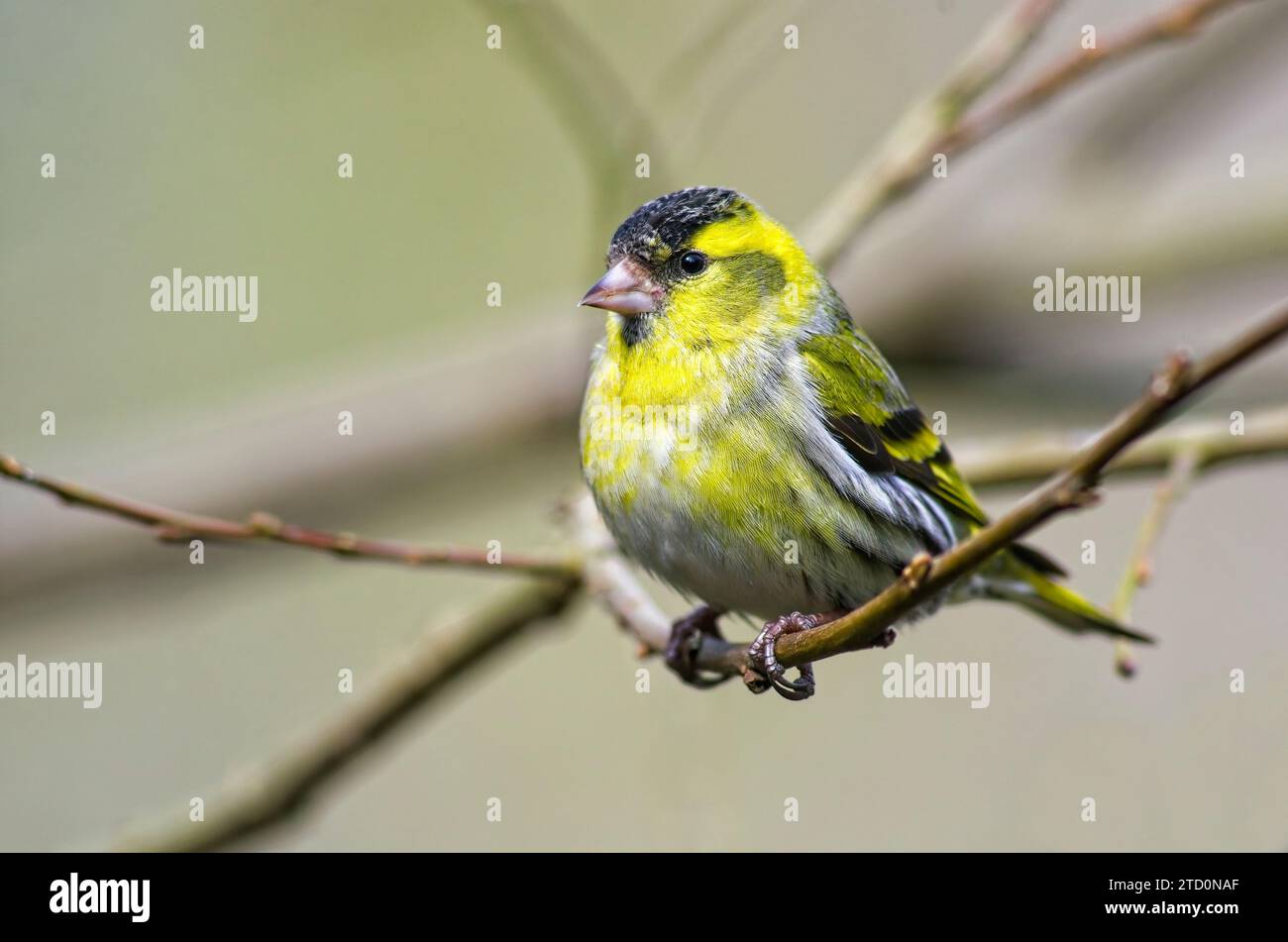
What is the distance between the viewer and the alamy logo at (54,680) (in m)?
7.05

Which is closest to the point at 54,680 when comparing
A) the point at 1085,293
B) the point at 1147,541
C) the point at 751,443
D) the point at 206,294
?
the point at 206,294

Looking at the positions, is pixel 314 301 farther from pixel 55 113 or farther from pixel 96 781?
pixel 96 781

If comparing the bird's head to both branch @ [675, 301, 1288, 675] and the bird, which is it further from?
branch @ [675, 301, 1288, 675]

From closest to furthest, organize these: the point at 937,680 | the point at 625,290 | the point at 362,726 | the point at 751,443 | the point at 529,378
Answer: the point at 751,443
the point at 625,290
the point at 362,726
the point at 529,378
the point at 937,680

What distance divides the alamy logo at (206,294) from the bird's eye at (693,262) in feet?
20.3

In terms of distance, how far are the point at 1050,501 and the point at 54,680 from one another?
7002 mm

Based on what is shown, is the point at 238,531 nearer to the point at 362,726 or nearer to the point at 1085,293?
the point at 362,726

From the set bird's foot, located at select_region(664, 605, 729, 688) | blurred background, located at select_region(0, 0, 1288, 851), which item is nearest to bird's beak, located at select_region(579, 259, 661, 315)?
bird's foot, located at select_region(664, 605, 729, 688)

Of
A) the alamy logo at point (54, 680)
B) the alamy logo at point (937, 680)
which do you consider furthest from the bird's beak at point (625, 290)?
the alamy logo at point (54, 680)

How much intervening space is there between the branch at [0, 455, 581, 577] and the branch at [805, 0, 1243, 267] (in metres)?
2.09

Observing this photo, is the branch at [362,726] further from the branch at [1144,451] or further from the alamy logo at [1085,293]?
the alamy logo at [1085,293]

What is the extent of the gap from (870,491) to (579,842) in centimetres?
428

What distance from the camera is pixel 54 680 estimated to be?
7.68 metres
